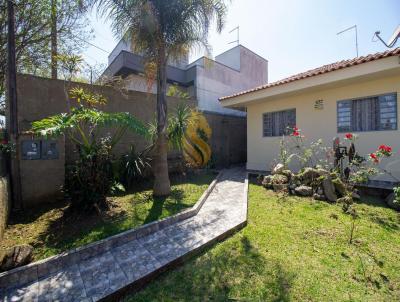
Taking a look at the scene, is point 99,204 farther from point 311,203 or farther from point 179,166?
point 311,203

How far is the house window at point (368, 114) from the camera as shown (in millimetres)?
7941

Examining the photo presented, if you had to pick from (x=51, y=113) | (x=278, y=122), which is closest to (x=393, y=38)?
(x=278, y=122)

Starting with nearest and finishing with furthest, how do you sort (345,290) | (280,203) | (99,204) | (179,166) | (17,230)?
(345,290) < (17,230) < (99,204) < (280,203) < (179,166)

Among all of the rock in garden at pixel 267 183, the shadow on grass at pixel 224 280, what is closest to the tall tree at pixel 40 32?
the rock in garden at pixel 267 183

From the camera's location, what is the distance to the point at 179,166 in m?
10.7

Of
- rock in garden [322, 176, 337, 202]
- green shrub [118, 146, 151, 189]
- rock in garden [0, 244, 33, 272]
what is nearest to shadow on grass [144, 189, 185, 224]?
green shrub [118, 146, 151, 189]

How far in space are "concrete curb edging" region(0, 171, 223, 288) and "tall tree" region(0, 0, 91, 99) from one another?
30.9 ft

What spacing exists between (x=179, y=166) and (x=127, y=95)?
3872 millimetres

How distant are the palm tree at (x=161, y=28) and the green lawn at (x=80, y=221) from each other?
856mm

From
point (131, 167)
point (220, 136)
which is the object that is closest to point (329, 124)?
point (220, 136)

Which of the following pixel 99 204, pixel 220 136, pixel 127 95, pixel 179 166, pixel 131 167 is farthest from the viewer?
pixel 220 136

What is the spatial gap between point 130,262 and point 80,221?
7.41ft

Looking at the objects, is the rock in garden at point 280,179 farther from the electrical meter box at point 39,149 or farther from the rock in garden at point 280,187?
the electrical meter box at point 39,149

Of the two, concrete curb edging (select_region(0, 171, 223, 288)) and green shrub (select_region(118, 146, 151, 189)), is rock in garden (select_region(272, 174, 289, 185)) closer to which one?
concrete curb edging (select_region(0, 171, 223, 288))
